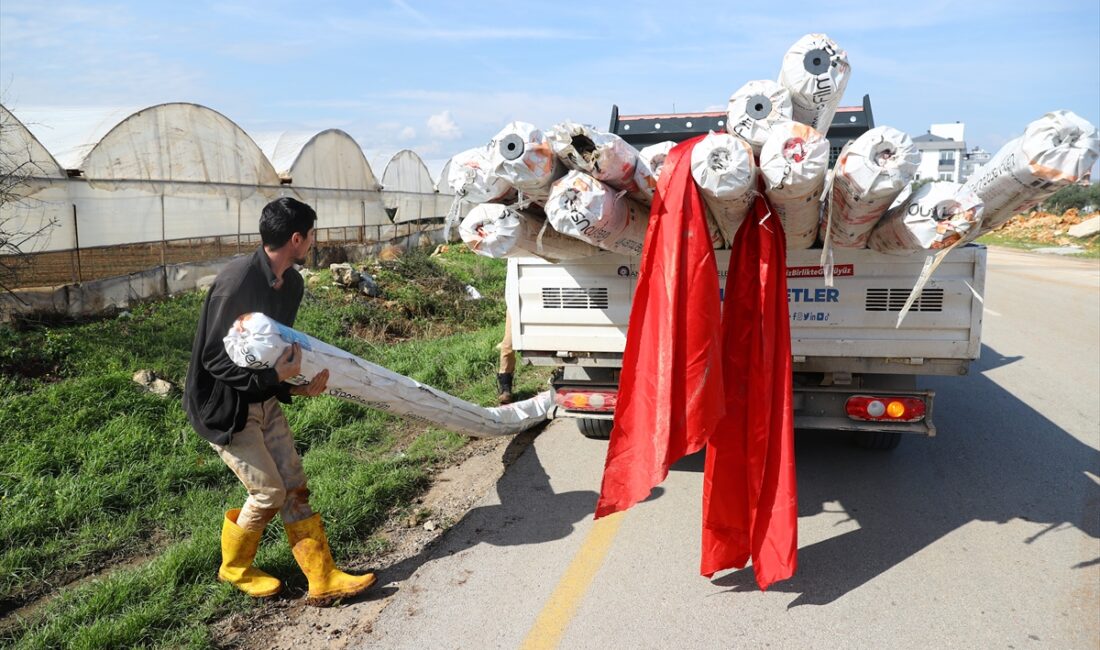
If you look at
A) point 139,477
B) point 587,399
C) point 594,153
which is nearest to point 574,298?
point 587,399

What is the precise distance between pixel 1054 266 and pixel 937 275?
20.0 metres

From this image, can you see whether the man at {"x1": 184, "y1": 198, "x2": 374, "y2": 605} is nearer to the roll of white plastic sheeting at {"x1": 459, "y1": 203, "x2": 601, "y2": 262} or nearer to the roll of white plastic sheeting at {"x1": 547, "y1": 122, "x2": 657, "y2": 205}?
the roll of white plastic sheeting at {"x1": 459, "y1": 203, "x2": 601, "y2": 262}

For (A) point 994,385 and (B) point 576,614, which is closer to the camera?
(B) point 576,614

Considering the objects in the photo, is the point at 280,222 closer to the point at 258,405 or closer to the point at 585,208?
the point at 258,405

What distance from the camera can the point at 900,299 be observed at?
14.2 feet

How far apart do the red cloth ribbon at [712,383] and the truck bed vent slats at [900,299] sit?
0.92 meters

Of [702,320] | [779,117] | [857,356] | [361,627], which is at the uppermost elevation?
[779,117]

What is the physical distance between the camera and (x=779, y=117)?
335cm

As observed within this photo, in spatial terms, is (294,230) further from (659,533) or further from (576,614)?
(659,533)

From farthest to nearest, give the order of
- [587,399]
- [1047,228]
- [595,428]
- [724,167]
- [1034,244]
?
[1047,228] → [1034,244] → [595,428] → [587,399] → [724,167]

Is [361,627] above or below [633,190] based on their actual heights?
below

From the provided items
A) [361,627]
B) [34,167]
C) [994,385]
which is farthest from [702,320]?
[34,167]

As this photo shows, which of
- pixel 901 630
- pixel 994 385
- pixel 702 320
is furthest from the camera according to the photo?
pixel 994 385

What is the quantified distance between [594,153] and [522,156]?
1.09 ft
